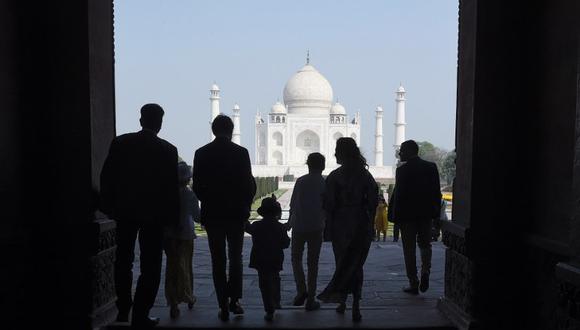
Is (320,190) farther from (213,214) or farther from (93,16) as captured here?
(93,16)

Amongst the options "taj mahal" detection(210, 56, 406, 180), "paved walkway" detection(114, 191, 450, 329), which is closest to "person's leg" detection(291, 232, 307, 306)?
"paved walkway" detection(114, 191, 450, 329)

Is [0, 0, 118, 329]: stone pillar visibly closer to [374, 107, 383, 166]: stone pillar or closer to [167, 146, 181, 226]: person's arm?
→ [167, 146, 181, 226]: person's arm

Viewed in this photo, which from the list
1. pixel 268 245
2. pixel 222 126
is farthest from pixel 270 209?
pixel 222 126

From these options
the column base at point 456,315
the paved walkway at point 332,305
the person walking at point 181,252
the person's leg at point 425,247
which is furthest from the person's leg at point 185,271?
the person's leg at point 425,247

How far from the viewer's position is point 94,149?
281cm

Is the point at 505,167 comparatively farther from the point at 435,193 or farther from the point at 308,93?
the point at 308,93

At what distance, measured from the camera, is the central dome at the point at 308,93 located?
48469mm

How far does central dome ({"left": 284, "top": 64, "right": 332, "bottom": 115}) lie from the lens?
48.5m

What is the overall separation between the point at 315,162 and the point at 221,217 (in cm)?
77

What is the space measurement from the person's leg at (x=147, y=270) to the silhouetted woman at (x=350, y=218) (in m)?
0.91

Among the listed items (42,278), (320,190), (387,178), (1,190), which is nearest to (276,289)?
(320,190)

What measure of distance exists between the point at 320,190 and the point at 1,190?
5.81 feet

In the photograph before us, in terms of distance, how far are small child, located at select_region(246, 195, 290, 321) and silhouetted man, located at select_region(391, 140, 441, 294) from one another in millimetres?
1066

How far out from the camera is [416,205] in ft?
12.5
